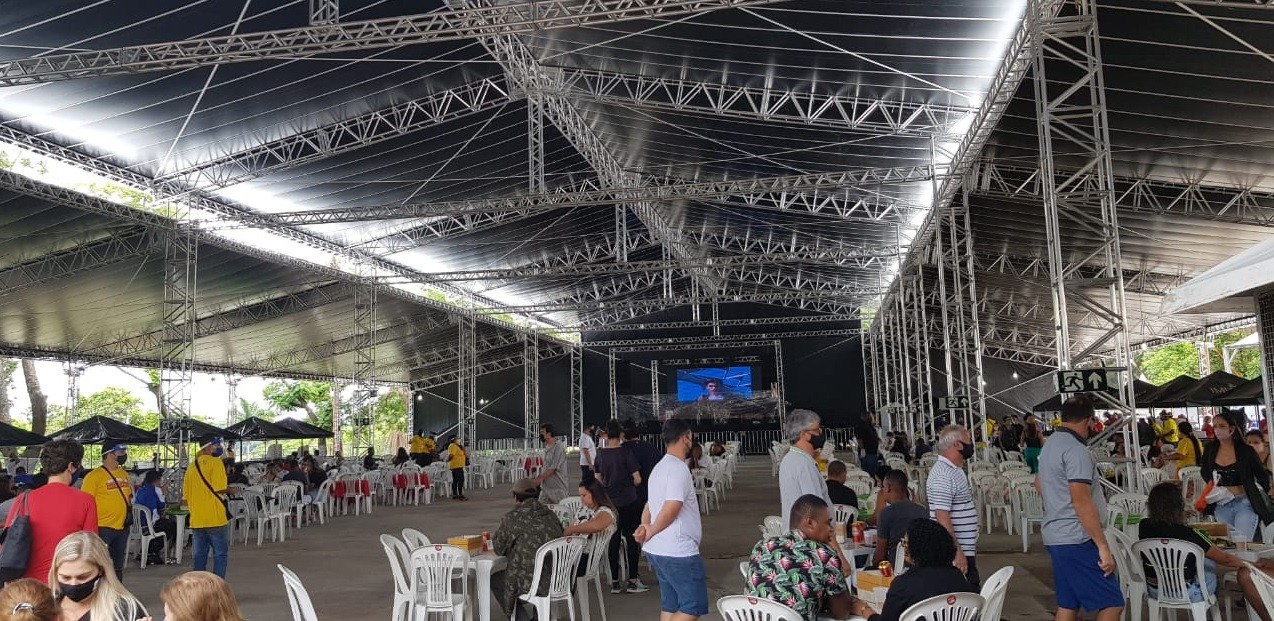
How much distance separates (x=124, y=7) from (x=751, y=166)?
32.4 ft

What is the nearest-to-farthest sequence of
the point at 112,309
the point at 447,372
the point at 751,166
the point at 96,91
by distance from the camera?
1. the point at 96,91
2. the point at 751,166
3. the point at 112,309
4. the point at 447,372

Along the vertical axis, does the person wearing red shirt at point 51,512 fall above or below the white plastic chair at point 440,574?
above

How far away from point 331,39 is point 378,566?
5032 millimetres

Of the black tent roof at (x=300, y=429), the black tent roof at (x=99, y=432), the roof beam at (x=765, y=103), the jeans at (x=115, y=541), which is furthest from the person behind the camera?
the black tent roof at (x=300, y=429)

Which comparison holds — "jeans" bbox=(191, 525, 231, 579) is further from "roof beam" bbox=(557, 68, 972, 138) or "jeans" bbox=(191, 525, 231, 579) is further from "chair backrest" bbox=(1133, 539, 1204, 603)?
"roof beam" bbox=(557, 68, 972, 138)

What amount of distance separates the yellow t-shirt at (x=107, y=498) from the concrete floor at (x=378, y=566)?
91 cm

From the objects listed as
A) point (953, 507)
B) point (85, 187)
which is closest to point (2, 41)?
point (953, 507)

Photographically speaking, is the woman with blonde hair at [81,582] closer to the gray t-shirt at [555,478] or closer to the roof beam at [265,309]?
the gray t-shirt at [555,478]

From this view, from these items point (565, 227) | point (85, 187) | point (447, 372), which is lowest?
point (447, 372)

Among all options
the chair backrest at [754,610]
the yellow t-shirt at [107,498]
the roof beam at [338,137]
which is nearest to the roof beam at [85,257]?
the roof beam at [338,137]

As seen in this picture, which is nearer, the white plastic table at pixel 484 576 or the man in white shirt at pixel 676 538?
the man in white shirt at pixel 676 538

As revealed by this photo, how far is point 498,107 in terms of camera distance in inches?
536

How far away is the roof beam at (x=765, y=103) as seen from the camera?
39.2ft

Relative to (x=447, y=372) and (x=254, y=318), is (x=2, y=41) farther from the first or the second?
(x=447, y=372)
